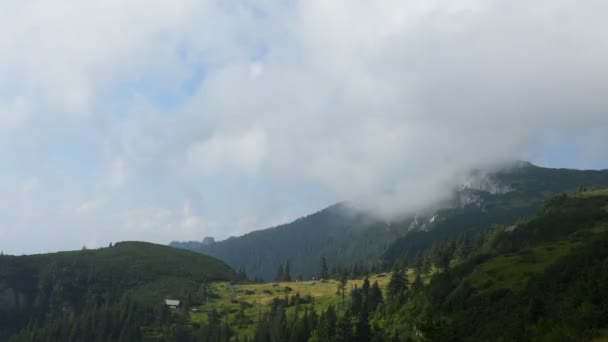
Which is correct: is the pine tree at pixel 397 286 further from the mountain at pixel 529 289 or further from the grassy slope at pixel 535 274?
the grassy slope at pixel 535 274

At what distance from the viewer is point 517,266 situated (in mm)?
129875

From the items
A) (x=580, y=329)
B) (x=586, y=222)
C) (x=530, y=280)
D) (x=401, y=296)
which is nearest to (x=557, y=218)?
(x=586, y=222)

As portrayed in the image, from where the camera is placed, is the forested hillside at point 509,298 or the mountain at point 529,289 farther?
the forested hillside at point 509,298

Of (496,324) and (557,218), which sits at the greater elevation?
(557,218)

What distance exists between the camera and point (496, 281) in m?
122

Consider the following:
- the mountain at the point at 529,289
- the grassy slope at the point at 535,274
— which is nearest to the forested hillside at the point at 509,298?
the mountain at the point at 529,289

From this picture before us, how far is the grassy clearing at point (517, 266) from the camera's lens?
117688 millimetres

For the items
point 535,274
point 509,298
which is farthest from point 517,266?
point 509,298

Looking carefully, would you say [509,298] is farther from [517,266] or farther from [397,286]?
Answer: [397,286]

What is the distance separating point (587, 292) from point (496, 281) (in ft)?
183

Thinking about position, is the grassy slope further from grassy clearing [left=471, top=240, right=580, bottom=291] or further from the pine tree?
the pine tree

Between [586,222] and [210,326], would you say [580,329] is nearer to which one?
[586,222]

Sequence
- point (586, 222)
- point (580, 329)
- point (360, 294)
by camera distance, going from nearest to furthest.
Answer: point (580, 329), point (586, 222), point (360, 294)

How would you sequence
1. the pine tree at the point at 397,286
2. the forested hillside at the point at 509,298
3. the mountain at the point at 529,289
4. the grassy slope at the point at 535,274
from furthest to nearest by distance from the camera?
1. the pine tree at the point at 397,286
2. the grassy slope at the point at 535,274
3. the forested hillside at the point at 509,298
4. the mountain at the point at 529,289
